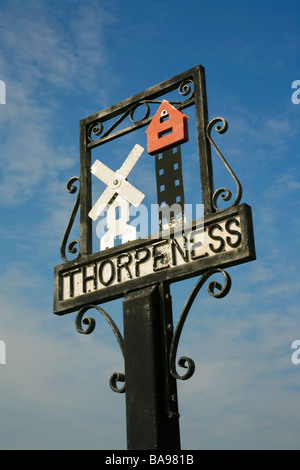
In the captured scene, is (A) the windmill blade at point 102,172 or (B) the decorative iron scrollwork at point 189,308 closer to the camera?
(B) the decorative iron scrollwork at point 189,308

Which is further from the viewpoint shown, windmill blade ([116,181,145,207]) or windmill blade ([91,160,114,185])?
windmill blade ([91,160,114,185])

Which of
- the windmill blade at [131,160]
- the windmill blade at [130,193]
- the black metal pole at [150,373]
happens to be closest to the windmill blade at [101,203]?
the windmill blade at [130,193]

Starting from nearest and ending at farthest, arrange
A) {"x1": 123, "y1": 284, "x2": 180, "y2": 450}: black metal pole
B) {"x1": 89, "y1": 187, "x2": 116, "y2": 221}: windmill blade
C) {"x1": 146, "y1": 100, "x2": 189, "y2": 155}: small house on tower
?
{"x1": 123, "y1": 284, "x2": 180, "y2": 450}: black metal pole < {"x1": 146, "y1": 100, "x2": 189, "y2": 155}: small house on tower < {"x1": 89, "y1": 187, "x2": 116, "y2": 221}: windmill blade

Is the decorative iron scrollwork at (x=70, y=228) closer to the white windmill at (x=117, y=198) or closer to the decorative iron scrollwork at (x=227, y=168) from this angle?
the white windmill at (x=117, y=198)

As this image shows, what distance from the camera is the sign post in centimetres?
534

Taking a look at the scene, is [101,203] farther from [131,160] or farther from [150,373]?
[150,373]

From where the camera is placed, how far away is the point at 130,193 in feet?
21.0

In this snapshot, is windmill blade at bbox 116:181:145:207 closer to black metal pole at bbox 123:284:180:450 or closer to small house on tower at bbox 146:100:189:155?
small house on tower at bbox 146:100:189:155

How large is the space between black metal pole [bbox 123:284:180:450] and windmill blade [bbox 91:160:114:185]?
4.46ft

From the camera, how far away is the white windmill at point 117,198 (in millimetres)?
6320

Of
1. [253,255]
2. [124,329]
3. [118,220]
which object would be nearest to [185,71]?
[118,220]

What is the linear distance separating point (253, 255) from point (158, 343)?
41.7 inches

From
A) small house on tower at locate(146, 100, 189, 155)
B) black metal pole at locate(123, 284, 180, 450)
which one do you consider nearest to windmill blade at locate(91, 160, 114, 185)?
small house on tower at locate(146, 100, 189, 155)
